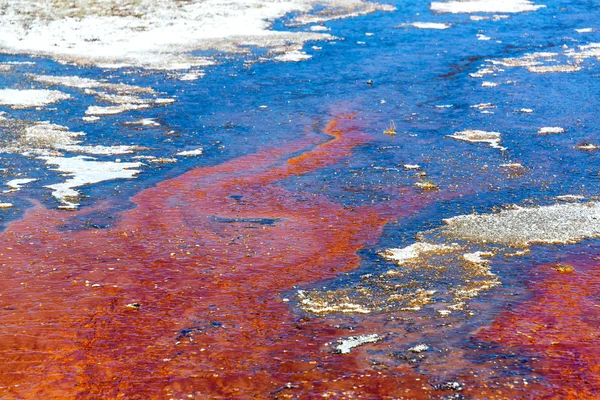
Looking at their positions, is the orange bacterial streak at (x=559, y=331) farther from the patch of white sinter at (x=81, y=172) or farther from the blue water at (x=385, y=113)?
the patch of white sinter at (x=81, y=172)

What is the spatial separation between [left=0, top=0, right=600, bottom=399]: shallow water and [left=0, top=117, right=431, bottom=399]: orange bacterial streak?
2 centimetres

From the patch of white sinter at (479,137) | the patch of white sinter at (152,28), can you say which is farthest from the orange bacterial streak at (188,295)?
the patch of white sinter at (152,28)

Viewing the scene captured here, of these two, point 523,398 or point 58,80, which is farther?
point 58,80

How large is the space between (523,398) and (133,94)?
32.6ft

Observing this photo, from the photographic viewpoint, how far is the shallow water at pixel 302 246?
531 cm

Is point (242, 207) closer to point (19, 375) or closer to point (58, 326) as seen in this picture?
point (58, 326)

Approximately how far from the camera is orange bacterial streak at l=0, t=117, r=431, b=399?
5.16m

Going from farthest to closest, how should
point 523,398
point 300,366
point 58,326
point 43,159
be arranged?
point 43,159 < point 58,326 < point 300,366 < point 523,398

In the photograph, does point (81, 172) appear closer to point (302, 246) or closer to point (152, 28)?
point (302, 246)

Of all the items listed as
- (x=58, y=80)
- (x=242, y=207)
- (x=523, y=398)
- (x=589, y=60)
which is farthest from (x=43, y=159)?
(x=589, y=60)

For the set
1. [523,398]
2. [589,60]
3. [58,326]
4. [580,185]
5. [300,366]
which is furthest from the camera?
[589,60]

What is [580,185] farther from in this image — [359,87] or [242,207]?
[359,87]

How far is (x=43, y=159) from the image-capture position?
1017cm

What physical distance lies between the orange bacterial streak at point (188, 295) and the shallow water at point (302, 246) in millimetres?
21
